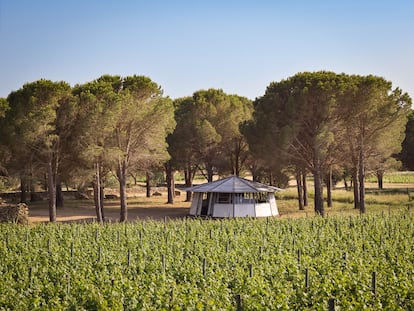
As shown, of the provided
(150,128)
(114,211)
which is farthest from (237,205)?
(114,211)

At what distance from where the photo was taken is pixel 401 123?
32.5 metres

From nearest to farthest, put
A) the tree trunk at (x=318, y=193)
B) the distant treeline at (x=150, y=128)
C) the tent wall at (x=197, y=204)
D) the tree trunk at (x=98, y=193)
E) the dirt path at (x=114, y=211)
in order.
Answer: the distant treeline at (x=150, y=128) → the tree trunk at (x=98, y=193) → the tree trunk at (x=318, y=193) → the dirt path at (x=114, y=211) → the tent wall at (x=197, y=204)

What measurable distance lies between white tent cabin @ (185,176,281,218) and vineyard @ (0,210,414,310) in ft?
30.8

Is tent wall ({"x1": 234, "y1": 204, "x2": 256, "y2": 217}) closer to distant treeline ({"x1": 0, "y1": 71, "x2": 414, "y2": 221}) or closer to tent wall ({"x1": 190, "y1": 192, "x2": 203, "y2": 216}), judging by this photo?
tent wall ({"x1": 190, "y1": 192, "x2": 203, "y2": 216})

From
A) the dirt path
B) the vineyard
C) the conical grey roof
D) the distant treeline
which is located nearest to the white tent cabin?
the conical grey roof

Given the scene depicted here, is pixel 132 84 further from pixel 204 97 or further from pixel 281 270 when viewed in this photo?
pixel 281 270

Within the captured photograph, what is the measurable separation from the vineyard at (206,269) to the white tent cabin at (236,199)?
9.38 m

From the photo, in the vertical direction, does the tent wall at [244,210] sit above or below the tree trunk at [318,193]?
below

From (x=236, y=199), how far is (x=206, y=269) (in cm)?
1857

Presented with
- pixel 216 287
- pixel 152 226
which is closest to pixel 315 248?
pixel 216 287

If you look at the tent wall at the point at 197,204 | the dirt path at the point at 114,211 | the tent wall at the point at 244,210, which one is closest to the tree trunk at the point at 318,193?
the tent wall at the point at 244,210

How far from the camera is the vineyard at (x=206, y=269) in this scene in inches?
341

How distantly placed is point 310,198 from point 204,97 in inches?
565

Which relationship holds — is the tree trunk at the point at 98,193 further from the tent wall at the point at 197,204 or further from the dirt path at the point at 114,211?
the tent wall at the point at 197,204
